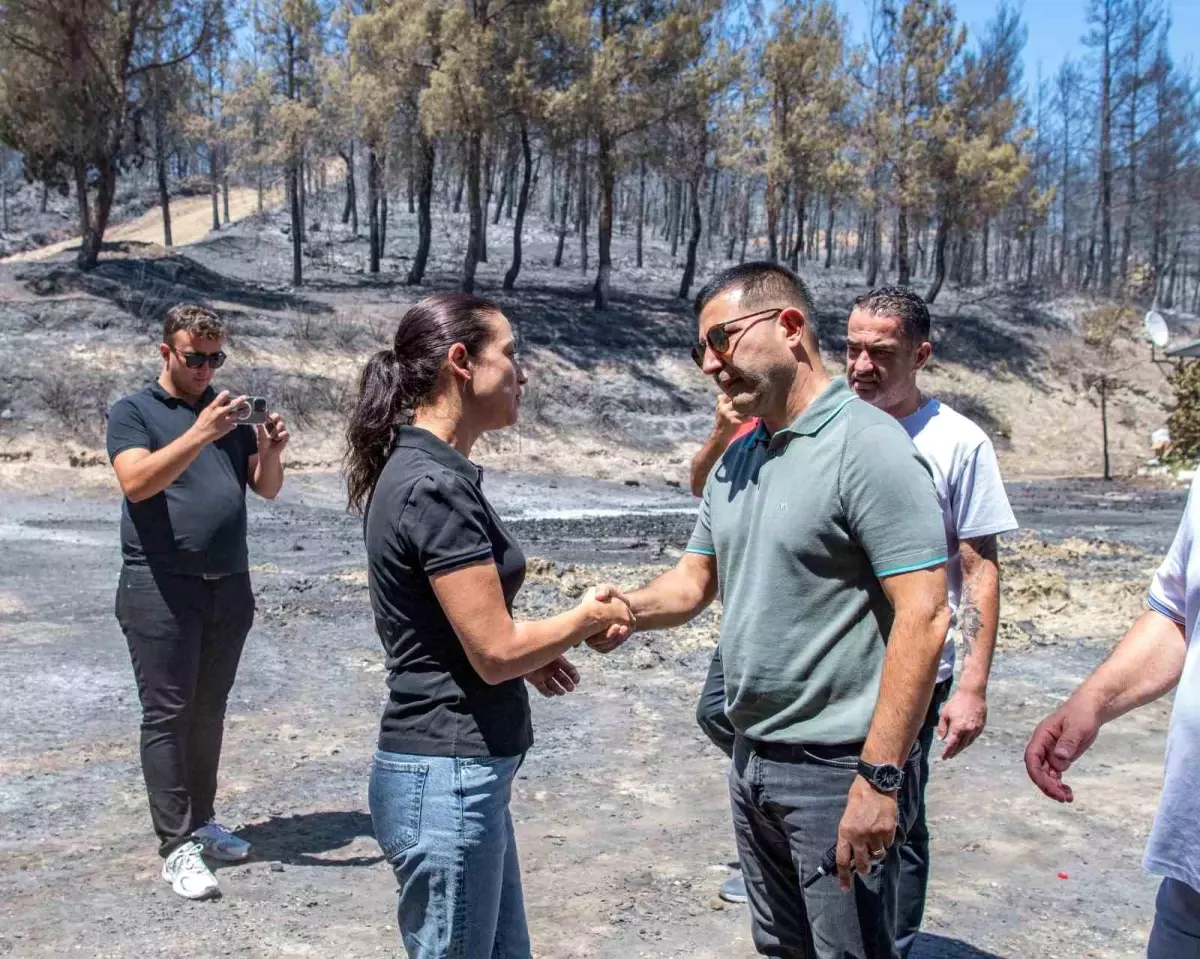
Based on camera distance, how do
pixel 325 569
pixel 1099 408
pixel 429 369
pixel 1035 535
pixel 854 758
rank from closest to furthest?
pixel 854 758 < pixel 429 369 < pixel 325 569 < pixel 1035 535 < pixel 1099 408

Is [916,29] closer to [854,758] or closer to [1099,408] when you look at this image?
[1099,408]

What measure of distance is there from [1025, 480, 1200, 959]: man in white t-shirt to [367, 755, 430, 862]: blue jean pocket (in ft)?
4.03

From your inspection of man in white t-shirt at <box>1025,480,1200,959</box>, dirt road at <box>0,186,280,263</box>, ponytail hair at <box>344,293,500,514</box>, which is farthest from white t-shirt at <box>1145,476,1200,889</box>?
dirt road at <box>0,186,280,263</box>

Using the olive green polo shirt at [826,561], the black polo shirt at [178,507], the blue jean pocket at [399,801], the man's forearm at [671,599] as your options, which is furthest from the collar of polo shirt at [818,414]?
the black polo shirt at [178,507]

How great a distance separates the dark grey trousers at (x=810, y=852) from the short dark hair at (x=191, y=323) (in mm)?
2584

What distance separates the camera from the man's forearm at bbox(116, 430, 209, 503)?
389cm

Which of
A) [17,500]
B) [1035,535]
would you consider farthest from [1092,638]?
[17,500]

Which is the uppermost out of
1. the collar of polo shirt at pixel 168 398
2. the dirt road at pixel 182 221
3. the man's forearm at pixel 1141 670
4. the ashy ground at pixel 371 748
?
the dirt road at pixel 182 221

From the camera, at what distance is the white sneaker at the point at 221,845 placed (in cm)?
435

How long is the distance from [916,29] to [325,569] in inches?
1248

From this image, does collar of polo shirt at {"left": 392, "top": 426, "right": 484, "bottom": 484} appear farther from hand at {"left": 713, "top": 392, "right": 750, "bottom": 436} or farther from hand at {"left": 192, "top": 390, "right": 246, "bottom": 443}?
hand at {"left": 192, "top": 390, "right": 246, "bottom": 443}

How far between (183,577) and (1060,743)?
292cm

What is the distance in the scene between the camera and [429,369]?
2.46 metres

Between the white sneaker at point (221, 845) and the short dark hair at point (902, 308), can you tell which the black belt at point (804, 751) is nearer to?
the short dark hair at point (902, 308)
